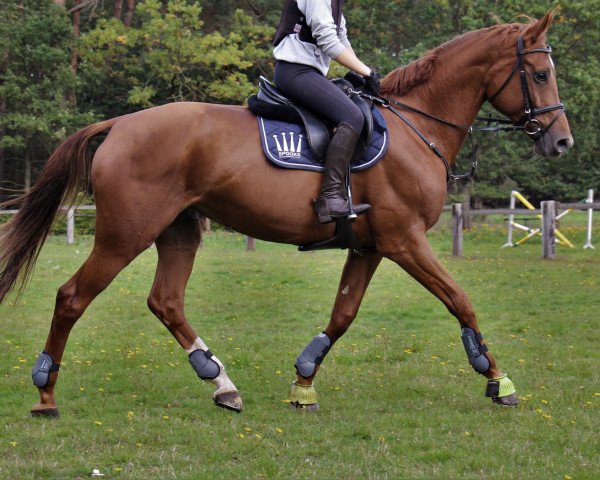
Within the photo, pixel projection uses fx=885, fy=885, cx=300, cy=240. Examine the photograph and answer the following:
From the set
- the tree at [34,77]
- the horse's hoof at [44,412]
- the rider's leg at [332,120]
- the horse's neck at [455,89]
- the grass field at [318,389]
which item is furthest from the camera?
the tree at [34,77]

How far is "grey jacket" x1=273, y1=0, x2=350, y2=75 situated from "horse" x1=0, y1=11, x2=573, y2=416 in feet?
1.95

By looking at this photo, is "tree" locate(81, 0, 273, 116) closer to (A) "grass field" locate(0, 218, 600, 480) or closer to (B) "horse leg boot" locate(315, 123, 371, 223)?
(A) "grass field" locate(0, 218, 600, 480)

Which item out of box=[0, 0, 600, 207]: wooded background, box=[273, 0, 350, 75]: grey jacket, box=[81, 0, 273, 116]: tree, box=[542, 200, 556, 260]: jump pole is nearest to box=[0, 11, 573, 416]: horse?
box=[273, 0, 350, 75]: grey jacket

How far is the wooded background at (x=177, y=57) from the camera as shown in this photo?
108 ft

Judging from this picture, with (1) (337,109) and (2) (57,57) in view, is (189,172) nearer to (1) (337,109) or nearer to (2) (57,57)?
(1) (337,109)

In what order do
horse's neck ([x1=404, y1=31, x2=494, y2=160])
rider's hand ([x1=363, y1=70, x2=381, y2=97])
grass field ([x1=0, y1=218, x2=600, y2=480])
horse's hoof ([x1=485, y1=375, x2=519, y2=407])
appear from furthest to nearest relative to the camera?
horse's neck ([x1=404, y1=31, x2=494, y2=160]) → rider's hand ([x1=363, y1=70, x2=381, y2=97]) → horse's hoof ([x1=485, y1=375, x2=519, y2=407]) → grass field ([x1=0, y1=218, x2=600, y2=480])

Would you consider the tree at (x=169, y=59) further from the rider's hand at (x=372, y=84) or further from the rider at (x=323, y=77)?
the rider at (x=323, y=77)

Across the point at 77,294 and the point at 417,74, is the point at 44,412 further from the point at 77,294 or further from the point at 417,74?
the point at 417,74

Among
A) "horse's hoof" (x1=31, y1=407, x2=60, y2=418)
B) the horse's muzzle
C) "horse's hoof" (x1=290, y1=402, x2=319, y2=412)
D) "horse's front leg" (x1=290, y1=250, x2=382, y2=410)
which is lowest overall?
"horse's hoof" (x1=31, y1=407, x2=60, y2=418)

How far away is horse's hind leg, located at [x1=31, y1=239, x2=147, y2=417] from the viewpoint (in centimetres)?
657

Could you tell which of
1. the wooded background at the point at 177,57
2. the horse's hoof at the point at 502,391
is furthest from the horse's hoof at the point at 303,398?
the wooded background at the point at 177,57

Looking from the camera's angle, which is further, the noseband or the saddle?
the noseband

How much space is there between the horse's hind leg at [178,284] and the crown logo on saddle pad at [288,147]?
102cm

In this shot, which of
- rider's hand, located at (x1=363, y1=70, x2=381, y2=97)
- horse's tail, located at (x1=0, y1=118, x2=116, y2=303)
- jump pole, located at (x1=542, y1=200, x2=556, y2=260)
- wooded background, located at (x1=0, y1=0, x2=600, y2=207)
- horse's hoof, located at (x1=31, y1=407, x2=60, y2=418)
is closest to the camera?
horse's hoof, located at (x1=31, y1=407, x2=60, y2=418)
